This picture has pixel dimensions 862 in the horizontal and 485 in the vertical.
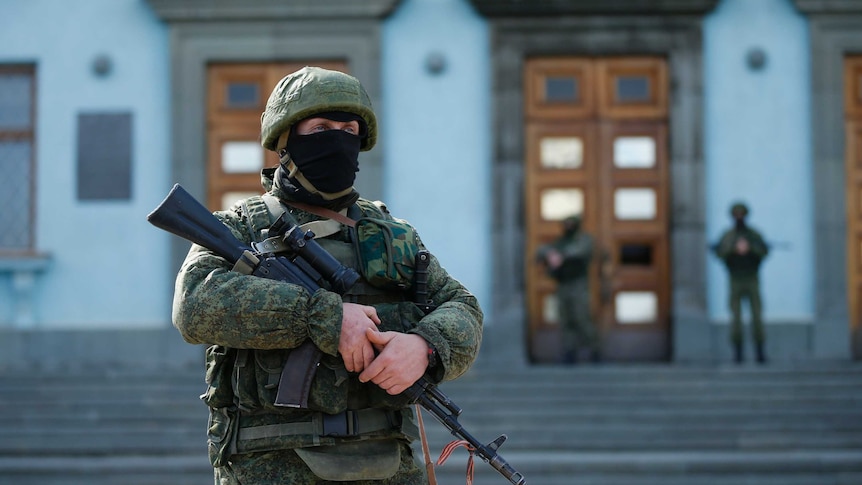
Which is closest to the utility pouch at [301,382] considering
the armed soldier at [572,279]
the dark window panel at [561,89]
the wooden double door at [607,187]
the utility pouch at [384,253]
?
the utility pouch at [384,253]

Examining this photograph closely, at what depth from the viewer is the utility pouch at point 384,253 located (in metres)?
3.01

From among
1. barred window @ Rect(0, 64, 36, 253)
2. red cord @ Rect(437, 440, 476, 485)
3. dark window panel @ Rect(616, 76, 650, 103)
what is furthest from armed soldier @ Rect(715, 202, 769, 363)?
red cord @ Rect(437, 440, 476, 485)

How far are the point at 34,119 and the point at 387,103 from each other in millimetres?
3582

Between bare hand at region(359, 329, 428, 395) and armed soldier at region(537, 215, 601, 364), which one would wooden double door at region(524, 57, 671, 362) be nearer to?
armed soldier at region(537, 215, 601, 364)

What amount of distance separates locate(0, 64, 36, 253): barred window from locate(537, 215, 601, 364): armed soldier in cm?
525

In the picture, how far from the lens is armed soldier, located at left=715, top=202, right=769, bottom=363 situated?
421 inches

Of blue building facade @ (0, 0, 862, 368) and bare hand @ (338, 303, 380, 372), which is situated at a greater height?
blue building facade @ (0, 0, 862, 368)

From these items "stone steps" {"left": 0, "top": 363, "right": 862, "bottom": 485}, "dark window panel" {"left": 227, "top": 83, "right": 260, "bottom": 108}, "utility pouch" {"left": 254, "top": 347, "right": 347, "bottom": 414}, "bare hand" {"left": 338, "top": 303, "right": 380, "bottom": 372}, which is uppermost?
"dark window panel" {"left": 227, "top": 83, "right": 260, "bottom": 108}

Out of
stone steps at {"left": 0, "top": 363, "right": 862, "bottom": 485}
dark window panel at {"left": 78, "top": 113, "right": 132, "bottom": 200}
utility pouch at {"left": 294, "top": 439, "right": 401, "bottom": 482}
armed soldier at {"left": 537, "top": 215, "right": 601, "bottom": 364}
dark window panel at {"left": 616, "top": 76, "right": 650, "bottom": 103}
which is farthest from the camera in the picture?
dark window panel at {"left": 616, "top": 76, "right": 650, "bottom": 103}

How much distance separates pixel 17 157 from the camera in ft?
39.6

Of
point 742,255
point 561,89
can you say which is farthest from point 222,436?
point 561,89

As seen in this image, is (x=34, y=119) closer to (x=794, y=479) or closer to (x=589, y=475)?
(x=589, y=475)

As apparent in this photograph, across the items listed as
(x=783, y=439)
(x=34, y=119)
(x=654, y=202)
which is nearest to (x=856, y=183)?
(x=654, y=202)

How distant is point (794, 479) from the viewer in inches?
320
